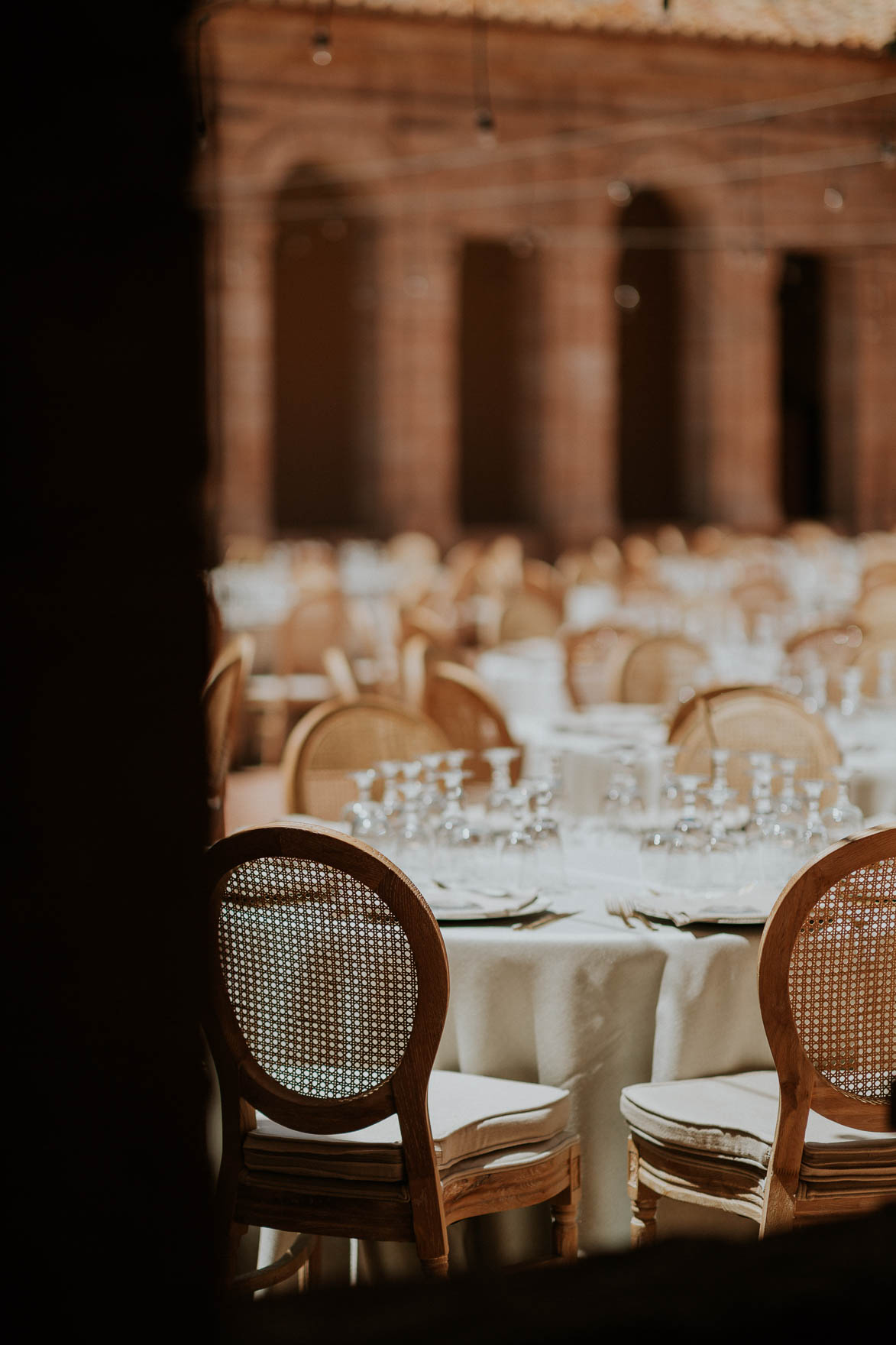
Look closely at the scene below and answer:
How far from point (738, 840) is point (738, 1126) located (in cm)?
75

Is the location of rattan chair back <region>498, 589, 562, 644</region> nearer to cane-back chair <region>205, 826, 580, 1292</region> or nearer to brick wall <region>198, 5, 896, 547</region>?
cane-back chair <region>205, 826, 580, 1292</region>

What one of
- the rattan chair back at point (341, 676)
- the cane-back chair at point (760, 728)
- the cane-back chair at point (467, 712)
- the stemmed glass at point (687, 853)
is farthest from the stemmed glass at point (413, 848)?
the rattan chair back at point (341, 676)

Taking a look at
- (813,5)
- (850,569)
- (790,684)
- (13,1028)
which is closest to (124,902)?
(13,1028)

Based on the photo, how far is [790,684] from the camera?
5867 mm

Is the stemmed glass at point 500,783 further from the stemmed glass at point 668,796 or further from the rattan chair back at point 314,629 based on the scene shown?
the rattan chair back at point 314,629

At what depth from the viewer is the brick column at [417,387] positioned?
17688mm

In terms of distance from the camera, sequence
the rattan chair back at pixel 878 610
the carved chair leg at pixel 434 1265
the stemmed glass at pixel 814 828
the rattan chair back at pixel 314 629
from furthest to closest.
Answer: the rattan chair back at pixel 314 629 → the rattan chair back at pixel 878 610 → the stemmed glass at pixel 814 828 → the carved chair leg at pixel 434 1265

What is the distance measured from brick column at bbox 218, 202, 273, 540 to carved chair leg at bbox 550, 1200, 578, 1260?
1398 cm

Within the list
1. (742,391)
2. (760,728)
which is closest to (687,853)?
(760,728)

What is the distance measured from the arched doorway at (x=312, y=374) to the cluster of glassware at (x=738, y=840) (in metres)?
15.6

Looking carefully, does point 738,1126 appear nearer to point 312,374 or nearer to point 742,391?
point 312,374

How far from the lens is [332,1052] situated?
2.56 metres

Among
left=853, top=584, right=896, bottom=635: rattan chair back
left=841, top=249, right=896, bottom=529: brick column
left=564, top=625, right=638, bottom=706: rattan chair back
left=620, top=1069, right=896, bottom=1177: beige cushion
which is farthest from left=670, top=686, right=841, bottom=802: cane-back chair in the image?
left=841, top=249, right=896, bottom=529: brick column

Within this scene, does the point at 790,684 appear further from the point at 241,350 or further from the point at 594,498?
the point at 594,498
